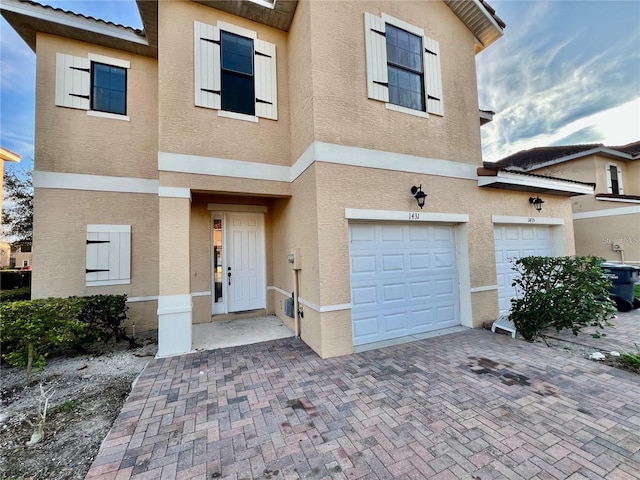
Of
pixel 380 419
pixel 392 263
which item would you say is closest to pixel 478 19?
pixel 392 263

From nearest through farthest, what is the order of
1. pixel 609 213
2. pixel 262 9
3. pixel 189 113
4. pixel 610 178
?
pixel 189 113, pixel 262 9, pixel 609 213, pixel 610 178

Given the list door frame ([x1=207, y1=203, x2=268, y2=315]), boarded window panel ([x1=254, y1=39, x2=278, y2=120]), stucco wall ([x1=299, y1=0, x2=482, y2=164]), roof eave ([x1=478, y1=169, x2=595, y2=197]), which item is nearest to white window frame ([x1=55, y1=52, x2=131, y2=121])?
door frame ([x1=207, y1=203, x2=268, y2=315])

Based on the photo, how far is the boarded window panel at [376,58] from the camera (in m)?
5.31

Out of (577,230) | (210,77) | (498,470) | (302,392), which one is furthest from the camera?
(577,230)

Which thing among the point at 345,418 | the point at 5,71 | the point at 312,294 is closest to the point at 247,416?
the point at 345,418

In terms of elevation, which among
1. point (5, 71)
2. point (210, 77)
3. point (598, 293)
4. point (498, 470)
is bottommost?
point (498, 470)

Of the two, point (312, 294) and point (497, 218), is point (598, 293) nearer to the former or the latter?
point (497, 218)

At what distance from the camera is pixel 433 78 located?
6.06 metres

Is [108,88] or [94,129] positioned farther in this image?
[108,88]

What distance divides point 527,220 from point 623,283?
3128 mm

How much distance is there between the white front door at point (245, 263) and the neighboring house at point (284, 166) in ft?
0.19

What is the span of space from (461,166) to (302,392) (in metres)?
5.72

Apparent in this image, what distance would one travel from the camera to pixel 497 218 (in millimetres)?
6473

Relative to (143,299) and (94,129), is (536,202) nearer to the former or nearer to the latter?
(143,299)
